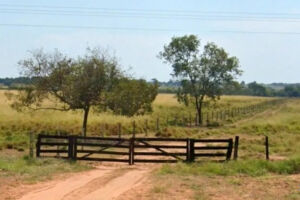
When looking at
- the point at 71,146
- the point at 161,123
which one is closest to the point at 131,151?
the point at 71,146

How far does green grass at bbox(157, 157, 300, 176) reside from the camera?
734 inches

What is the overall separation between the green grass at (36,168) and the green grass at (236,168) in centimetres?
361

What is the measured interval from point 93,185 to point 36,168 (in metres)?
3.87

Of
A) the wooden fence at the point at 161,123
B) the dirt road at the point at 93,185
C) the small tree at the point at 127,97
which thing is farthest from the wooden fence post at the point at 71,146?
the small tree at the point at 127,97

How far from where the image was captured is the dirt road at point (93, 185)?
529 inches

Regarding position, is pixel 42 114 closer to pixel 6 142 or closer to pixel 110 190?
pixel 6 142

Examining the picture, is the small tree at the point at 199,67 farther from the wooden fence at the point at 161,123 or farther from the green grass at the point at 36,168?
the green grass at the point at 36,168

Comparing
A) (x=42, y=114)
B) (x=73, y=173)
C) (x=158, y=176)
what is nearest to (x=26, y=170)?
(x=73, y=173)

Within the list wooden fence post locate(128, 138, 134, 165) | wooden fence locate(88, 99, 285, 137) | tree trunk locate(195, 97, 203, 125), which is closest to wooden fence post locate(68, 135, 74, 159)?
wooden fence post locate(128, 138, 134, 165)

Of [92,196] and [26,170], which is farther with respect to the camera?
[26,170]

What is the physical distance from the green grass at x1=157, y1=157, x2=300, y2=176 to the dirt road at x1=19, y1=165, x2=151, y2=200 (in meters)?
1.27

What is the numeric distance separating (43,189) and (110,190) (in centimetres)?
197

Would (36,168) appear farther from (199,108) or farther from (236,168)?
(199,108)

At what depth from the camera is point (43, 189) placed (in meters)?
14.5
